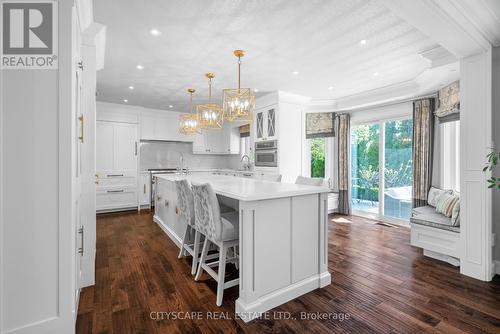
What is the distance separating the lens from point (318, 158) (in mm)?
5664

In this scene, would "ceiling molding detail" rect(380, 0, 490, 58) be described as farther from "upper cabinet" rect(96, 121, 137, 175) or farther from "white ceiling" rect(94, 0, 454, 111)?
"upper cabinet" rect(96, 121, 137, 175)

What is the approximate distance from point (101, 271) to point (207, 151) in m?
4.63

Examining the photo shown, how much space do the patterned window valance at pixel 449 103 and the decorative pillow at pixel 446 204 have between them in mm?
1117

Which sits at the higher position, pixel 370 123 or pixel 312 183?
pixel 370 123

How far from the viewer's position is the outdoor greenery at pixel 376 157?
443 cm

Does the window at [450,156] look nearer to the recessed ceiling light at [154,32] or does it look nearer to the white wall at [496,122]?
the white wall at [496,122]

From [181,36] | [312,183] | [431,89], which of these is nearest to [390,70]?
[431,89]

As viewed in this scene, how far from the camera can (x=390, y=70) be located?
3498 millimetres

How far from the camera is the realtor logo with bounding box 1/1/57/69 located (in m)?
1.18

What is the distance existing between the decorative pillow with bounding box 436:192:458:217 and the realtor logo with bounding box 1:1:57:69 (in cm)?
409

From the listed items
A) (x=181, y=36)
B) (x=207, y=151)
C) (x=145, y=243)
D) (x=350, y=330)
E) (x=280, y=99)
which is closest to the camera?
(x=350, y=330)

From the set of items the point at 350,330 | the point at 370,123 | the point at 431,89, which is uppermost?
the point at 431,89

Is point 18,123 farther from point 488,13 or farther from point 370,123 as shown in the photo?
point 370,123

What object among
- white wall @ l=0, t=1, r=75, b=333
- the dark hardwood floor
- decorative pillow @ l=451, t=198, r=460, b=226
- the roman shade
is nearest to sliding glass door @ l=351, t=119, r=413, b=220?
the dark hardwood floor
